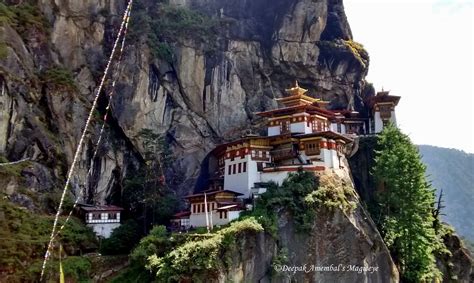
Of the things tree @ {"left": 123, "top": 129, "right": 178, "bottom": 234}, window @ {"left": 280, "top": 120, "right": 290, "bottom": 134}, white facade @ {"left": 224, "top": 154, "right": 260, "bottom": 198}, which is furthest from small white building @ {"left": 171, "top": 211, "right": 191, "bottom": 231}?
window @ {"left": 280, "top": 120, "right": 290, "bottom": 134}

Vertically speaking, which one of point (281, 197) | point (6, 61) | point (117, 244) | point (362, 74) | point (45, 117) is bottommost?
point (117, 244)

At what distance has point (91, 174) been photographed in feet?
128

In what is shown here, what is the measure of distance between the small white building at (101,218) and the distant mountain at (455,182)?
4040 inches

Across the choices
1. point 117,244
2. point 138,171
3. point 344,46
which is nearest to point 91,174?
point 138,171

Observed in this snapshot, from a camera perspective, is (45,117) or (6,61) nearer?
(6,61)

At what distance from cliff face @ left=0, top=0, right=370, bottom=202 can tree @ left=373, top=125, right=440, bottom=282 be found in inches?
553

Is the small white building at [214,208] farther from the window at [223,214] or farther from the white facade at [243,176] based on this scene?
the white facade at [243,176]

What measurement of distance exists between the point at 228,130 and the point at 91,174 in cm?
1400

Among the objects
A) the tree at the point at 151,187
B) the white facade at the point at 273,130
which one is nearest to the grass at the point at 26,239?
the tree at the point at 151,187

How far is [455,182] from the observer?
133 m

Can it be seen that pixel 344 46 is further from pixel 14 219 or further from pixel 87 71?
pixel 14 219

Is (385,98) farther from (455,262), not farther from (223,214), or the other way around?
(223,214)

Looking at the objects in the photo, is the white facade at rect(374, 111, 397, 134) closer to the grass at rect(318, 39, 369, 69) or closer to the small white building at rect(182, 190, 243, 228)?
the grass at rect(318, 39, 369, 69)

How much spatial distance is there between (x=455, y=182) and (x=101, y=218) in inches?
4702
